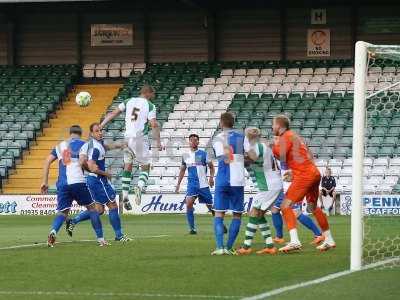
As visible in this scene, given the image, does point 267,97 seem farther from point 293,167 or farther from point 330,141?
point 293,167

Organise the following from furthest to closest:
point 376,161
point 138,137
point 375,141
Result: point 375,141, point 376,161, point 138,137

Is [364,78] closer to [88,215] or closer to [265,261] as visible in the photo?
[265,261]

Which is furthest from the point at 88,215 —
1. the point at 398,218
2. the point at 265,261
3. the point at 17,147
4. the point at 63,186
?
the point at 17,147

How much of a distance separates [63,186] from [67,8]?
91.4 ft

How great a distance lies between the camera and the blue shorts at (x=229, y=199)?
15.5m

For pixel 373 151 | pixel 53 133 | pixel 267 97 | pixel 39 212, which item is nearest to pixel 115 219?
pixel 39 212

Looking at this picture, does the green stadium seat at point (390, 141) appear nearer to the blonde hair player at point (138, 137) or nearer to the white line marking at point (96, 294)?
the blonde hair player at point (138, 137)

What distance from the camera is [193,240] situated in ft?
62.7

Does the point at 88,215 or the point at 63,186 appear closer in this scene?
the point at 63,186

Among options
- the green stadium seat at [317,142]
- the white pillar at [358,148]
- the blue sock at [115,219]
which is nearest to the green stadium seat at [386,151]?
the green stadium seat at [317,142]

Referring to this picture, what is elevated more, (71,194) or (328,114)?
(328,114)

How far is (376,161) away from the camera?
34.3 meters

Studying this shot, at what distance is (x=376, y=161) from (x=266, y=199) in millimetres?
19295

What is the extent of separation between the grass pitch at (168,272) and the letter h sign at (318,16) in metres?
23.5
